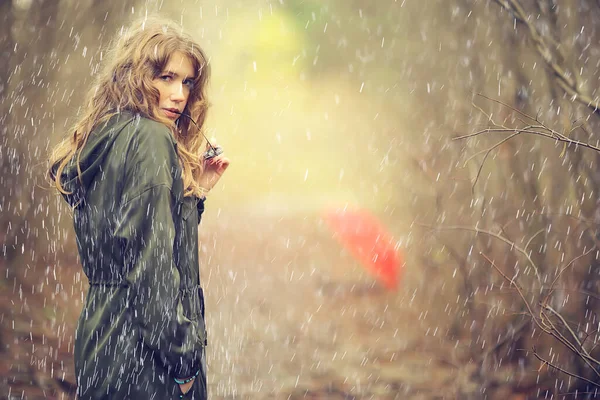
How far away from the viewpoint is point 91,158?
56.1 inches

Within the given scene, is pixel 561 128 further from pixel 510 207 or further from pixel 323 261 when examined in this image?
pixel 323 261

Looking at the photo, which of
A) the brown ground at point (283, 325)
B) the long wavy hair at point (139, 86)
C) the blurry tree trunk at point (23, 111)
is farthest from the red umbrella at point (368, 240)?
the long wavy hair at point (139, 86)

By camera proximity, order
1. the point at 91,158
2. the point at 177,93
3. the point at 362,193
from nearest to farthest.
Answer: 1. the point at 91,158
2. the point at 177,93
3. the point at 362,193

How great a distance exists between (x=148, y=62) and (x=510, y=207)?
417 centimetres

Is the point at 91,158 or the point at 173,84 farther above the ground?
the point at 173,84

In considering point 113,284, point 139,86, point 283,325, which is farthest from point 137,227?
point 283,325

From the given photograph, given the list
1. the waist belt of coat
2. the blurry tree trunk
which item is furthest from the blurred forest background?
the waist belt of coat

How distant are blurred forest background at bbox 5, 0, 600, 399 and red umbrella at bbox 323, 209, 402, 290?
0.69 feet

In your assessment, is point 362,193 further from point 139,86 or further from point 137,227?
point 137,227

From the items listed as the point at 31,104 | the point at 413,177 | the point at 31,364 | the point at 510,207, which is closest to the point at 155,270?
the point at 31,364

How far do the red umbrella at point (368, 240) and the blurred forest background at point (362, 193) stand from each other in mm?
209

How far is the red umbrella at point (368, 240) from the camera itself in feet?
26.9

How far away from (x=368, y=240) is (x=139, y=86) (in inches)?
293

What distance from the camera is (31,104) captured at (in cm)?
539
